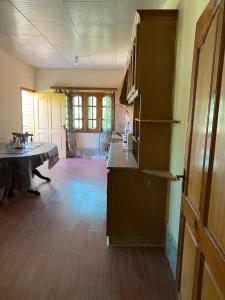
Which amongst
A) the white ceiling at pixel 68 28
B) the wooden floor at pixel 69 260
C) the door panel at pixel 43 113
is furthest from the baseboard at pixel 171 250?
the door panel at pixel 43 113

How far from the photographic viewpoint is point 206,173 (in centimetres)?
119

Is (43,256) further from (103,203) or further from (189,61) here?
(189,61)

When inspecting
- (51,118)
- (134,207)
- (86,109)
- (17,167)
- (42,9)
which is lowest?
(134,207)

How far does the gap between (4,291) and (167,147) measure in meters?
1.93

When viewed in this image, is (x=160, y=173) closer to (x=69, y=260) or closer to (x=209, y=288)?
(x=69, y=260)

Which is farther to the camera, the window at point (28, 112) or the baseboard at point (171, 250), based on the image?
the window at point (28, 112)

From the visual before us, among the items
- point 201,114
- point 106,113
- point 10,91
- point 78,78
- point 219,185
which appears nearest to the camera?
point 219,185

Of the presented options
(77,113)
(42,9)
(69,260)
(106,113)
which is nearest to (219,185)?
(69,260)

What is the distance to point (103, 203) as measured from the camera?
3.86 metres

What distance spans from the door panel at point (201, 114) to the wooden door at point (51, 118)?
622cm

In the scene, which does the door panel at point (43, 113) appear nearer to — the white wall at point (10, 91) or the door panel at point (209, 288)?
the white wall at point (10, 91)

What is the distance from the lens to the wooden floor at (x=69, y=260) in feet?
6.52

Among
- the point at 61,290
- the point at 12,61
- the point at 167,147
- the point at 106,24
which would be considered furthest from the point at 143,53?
the point at 12,61

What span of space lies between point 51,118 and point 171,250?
5.90 m
